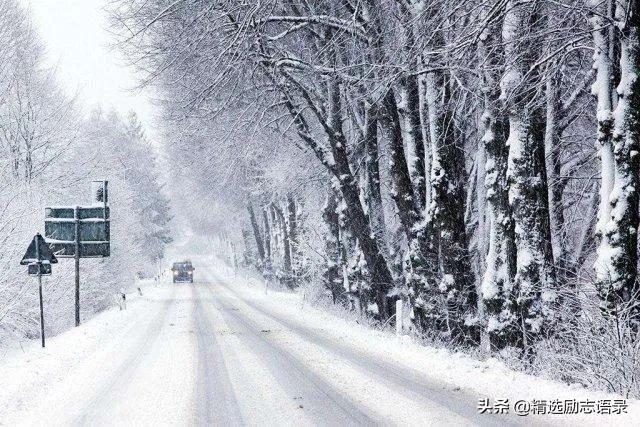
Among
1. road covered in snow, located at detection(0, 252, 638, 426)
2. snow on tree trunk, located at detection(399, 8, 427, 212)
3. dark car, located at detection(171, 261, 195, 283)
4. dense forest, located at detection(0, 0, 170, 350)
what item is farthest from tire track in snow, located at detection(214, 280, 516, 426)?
dark car, located at detection(171, 261, 195, 283)

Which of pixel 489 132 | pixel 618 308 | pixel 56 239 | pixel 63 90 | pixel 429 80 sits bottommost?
pixel 618 308

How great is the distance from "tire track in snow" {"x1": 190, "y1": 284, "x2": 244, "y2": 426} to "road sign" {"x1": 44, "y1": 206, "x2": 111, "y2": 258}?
7.46 meters

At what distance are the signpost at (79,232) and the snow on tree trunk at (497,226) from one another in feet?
41.9

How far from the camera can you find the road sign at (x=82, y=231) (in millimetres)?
17031

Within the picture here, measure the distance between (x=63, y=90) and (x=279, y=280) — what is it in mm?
18279

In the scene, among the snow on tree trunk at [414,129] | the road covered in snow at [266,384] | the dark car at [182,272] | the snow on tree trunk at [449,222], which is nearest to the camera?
the road covered in snow at [266,384]

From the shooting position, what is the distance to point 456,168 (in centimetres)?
1084

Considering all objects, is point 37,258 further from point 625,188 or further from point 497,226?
point 625,188

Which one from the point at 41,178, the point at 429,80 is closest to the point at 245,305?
the point at 41,178

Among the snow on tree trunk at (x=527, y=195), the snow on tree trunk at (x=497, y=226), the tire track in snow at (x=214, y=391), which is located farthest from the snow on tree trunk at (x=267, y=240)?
the snow on tree trunk at (x=527, y=195)

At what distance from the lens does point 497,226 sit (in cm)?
930

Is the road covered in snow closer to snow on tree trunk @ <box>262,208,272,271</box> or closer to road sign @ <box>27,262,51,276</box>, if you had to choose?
road sign @ <box>27,262,51,276</box>

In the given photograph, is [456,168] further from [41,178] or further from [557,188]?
[41,178]

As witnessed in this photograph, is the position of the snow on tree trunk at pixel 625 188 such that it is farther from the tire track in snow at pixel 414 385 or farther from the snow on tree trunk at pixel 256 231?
the snow on tree trunk at pixel 256 231
